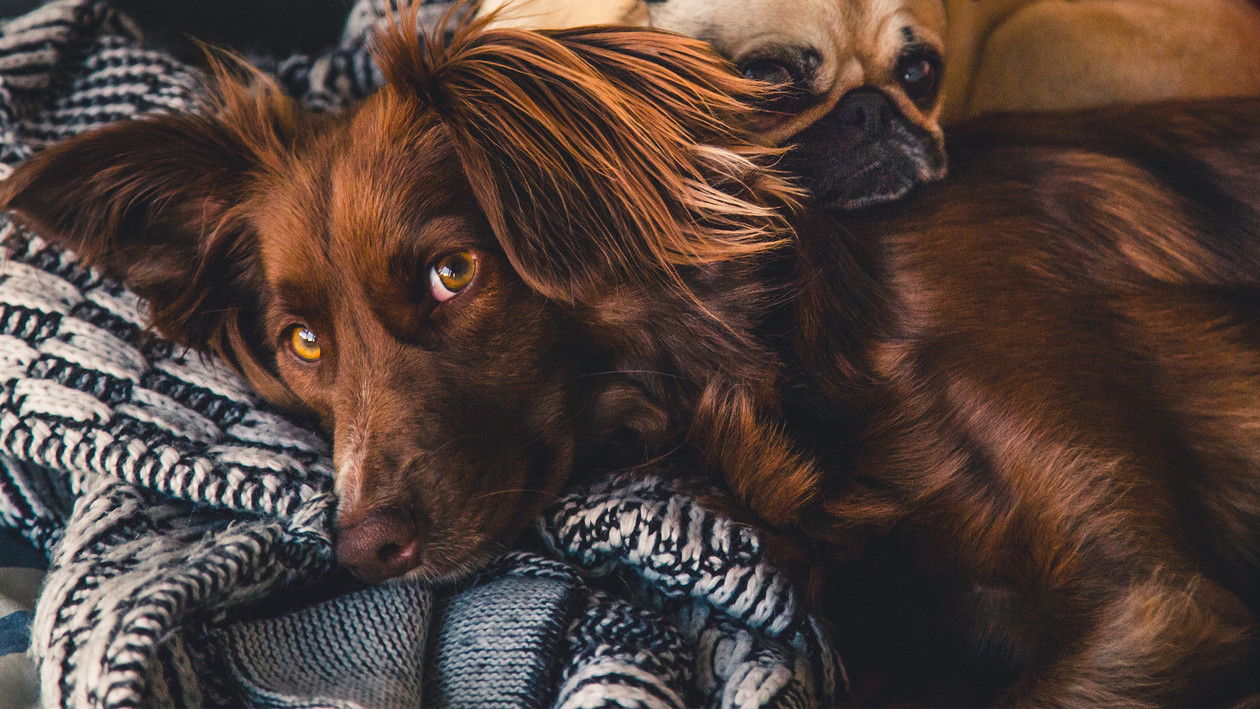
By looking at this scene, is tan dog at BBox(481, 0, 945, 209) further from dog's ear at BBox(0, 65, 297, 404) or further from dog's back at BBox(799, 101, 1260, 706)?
dog's ear at BBox(0, 65, 297, 404)

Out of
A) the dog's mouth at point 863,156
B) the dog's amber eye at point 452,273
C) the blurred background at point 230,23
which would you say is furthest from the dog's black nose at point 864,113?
the blurred background at point 230,23

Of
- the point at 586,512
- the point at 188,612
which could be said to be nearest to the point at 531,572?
the point at 586,512

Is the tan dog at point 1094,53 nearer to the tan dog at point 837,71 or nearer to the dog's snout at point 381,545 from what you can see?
the tan dog at point 837,71

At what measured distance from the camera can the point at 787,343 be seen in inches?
59.9

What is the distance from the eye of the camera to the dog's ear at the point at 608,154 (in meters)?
1.40

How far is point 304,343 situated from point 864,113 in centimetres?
111

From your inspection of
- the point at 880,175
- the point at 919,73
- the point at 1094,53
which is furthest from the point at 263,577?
the point at 1094,53

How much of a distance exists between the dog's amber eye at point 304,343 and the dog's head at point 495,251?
0.10ft

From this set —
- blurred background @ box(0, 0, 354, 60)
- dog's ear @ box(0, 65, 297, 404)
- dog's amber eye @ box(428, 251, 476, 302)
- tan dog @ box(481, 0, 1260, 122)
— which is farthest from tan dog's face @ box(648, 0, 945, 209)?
blurred background @ box(0, 0, 354, 60)

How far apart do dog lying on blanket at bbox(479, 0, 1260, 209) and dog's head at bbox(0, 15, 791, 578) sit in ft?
0.63

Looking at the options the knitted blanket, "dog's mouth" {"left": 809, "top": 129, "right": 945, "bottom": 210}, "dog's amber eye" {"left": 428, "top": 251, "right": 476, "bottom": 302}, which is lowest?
the knitted blanket

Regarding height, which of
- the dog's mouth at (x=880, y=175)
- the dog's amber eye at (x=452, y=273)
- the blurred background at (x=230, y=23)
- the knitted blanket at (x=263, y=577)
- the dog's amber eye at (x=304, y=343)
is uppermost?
the blurred background at (x=230, y=23)

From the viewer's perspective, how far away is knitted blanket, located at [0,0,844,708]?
119cm

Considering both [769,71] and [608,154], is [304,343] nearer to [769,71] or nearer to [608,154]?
[608,154]
